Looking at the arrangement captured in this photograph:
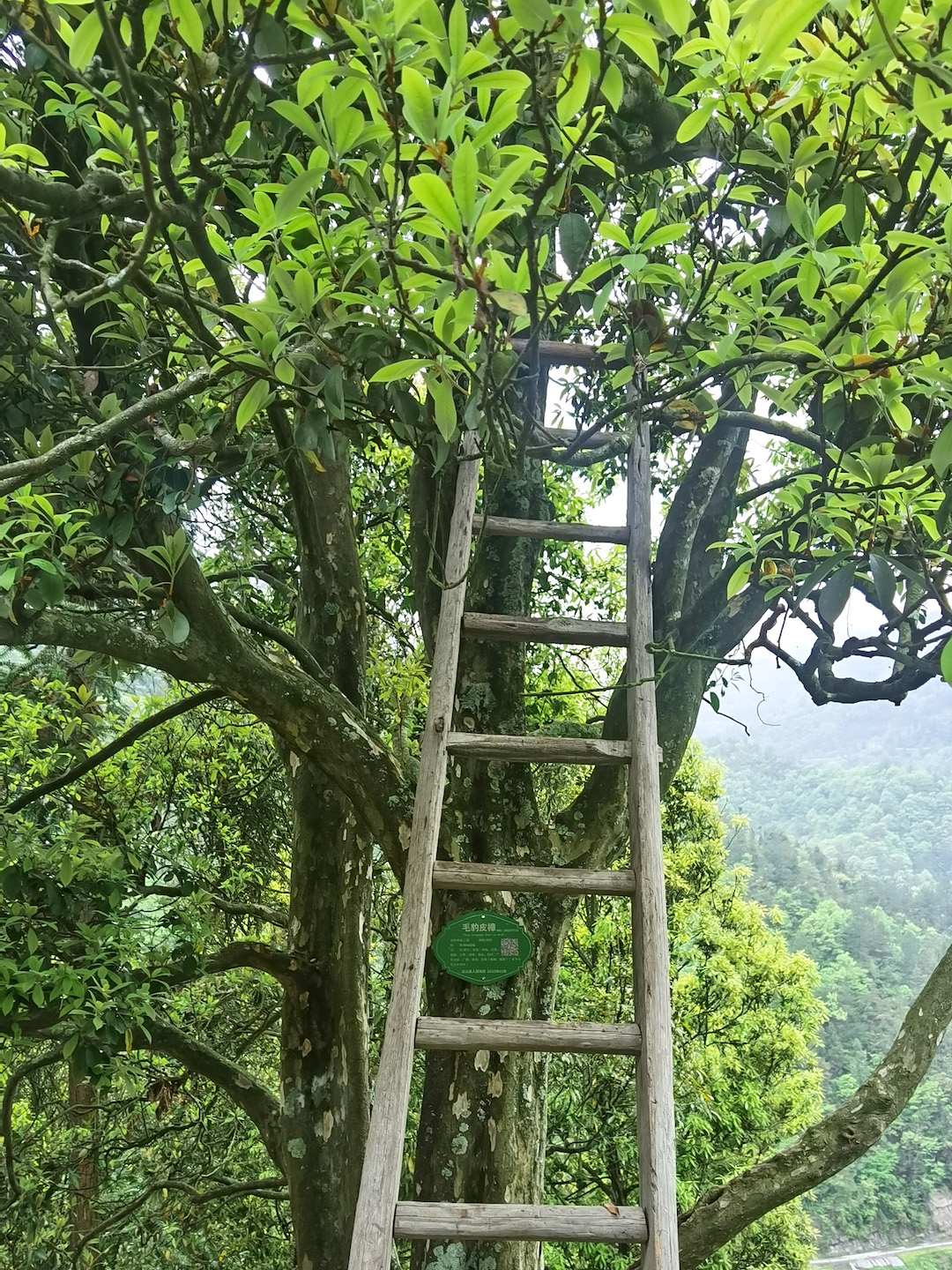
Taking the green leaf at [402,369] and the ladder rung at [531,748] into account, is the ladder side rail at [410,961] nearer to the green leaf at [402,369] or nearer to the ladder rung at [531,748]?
the ladder rung at [531,748]

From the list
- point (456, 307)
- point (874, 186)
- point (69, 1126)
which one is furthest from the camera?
point (69, 1126)

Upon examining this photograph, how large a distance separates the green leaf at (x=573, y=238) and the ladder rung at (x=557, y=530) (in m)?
1.07

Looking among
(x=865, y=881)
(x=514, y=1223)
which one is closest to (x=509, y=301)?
(x=514, y=1223)

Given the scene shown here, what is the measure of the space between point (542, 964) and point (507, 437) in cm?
156

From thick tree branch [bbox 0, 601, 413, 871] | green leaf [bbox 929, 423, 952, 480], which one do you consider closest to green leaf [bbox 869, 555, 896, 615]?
green leaf [bbox 929, 423, 952, 480]

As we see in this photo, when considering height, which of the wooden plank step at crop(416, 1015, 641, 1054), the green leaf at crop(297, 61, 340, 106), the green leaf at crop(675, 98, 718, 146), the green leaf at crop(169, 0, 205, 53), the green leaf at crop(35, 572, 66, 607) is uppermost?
the green leaf at crop(675, 98, 718, 146)

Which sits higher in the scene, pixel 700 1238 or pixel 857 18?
pixel 857 18

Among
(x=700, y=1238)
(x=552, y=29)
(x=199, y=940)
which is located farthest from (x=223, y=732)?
(x=552, y=29)

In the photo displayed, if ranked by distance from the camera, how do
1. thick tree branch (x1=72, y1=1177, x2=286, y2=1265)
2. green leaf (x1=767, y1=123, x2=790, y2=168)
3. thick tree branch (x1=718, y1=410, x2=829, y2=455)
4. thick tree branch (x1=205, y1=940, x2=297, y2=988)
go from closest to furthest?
green leaf (x1=767, y1=123, x2=790, y2=168) < thick tree branch (x1=718, y1=410, x2=829, y2=455) < thick tree branch (x1=205, y1=940, x2=297, y2=988) < thick tree branch (x1=72, y1=1177, x2=286, y2=1265)

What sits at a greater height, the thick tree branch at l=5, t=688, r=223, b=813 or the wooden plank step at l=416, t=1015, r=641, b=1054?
the thick tree branch at l=5, t=688, r=223, b=813

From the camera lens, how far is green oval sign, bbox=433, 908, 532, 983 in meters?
2.00

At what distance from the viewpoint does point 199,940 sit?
275 centimetres

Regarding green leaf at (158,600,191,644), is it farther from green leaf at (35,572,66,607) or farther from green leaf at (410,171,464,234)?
green leaf at (410,171,464,234)

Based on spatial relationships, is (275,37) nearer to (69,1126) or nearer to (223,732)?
(223,732)
